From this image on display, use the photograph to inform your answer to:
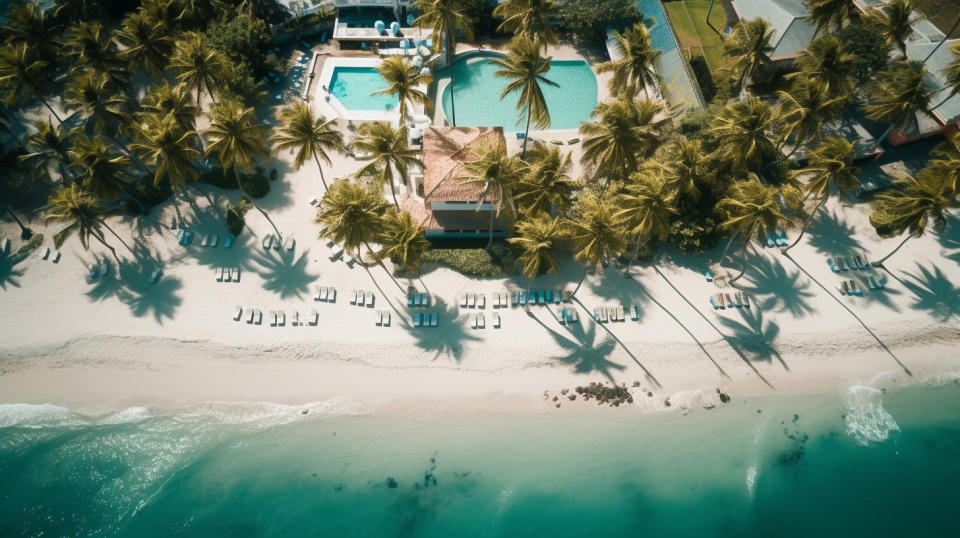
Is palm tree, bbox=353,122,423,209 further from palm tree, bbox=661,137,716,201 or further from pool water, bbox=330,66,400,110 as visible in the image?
palm tree, bbox=661,137,716,201

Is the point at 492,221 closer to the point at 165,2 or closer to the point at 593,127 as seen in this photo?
the point at 593,127

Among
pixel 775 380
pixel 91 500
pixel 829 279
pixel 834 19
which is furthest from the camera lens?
pixel 834 19

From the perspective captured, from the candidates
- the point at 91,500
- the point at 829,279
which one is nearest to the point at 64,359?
the point at 91,500

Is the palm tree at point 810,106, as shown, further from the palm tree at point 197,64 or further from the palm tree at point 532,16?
the palm tree at point 197,64

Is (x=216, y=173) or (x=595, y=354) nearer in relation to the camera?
(x=595, y=354)

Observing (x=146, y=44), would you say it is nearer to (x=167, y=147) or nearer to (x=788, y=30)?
(x=167, y=147)

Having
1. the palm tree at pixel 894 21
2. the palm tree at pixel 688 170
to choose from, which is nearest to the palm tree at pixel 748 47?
the palm tree at pixel 894 21

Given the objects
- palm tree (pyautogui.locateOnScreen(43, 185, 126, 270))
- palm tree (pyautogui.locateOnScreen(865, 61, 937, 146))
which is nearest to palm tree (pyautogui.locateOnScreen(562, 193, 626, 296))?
palm tree (pyautogui.locateOnScreen(865, 61, 937, 146))
